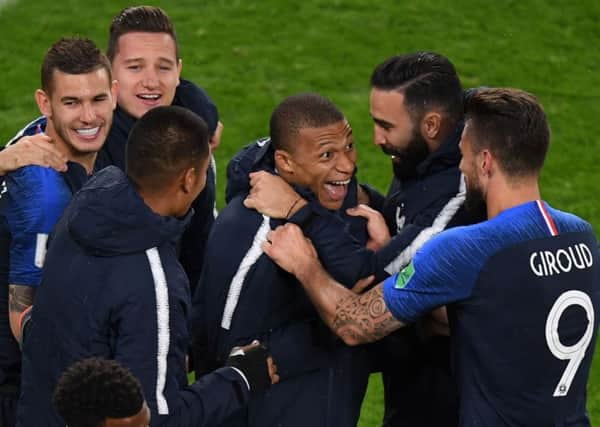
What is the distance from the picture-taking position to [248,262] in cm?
484

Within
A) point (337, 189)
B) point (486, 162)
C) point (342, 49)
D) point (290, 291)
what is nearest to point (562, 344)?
point (486, 162)

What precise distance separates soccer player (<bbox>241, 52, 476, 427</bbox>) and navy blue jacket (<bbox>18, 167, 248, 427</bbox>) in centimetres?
115

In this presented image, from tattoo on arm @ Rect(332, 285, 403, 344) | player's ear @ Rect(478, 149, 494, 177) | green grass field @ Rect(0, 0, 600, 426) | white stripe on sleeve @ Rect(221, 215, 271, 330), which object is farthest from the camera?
green grass field @ Rect(0, 0, 600, 426)

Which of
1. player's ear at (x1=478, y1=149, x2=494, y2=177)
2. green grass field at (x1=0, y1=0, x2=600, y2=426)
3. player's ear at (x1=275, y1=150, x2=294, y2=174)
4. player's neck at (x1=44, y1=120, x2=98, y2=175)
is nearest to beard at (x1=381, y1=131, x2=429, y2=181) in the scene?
player's ear at (x1=275, y1=150, x2=294, y2=174)

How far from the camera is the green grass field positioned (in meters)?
Result: 10.9

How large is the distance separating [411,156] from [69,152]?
142 cm

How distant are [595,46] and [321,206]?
7678 millimetres

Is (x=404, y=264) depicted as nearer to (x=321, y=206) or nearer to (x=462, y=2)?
(x=321, y=206)

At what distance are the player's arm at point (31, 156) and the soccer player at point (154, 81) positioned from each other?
0.97 m

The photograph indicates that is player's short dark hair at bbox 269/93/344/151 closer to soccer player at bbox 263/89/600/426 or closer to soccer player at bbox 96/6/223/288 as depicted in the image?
soccer player at bbox 263/89/600/426

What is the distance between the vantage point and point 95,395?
3592mm

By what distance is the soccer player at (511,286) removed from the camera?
447 centimetres

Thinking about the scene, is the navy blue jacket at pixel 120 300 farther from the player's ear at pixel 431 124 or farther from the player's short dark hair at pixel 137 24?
the player's short dark hair at pixel 137 24

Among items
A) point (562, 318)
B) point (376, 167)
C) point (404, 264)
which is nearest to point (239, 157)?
point (404, 264)
